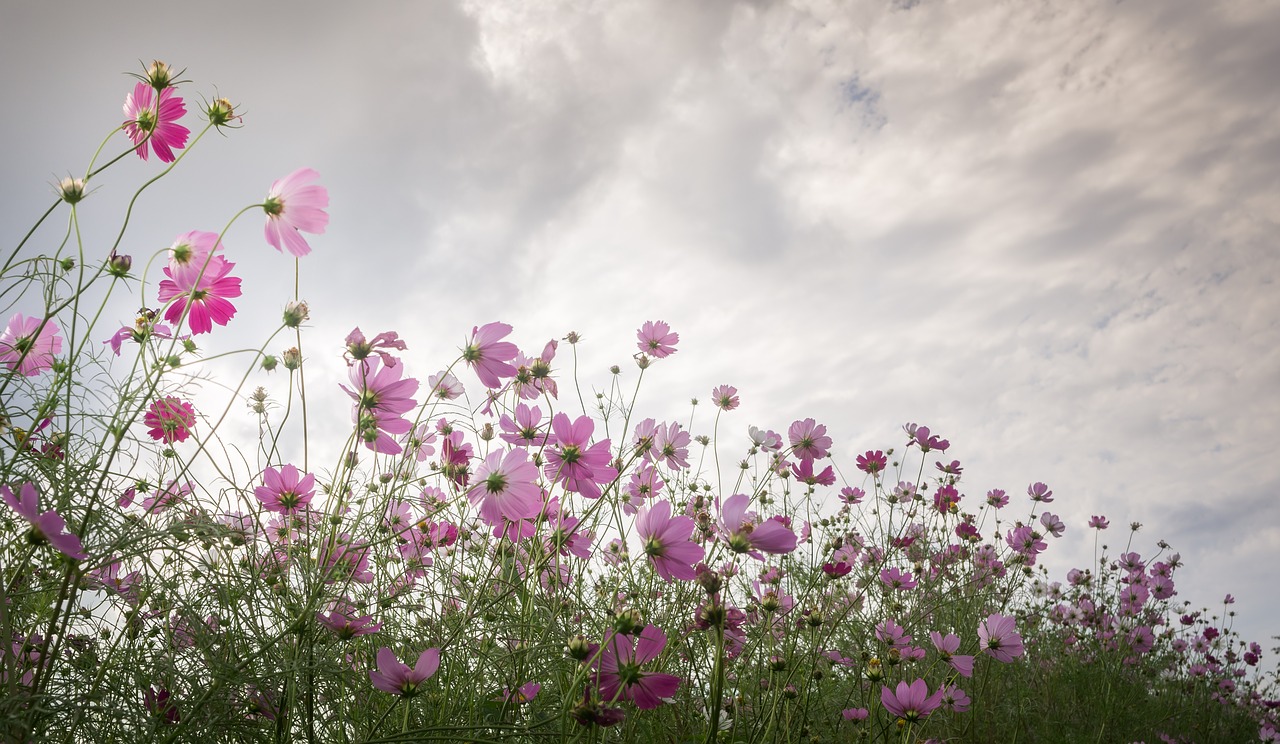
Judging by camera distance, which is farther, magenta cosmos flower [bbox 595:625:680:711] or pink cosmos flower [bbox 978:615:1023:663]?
pink cosmos flower [bbox 978:615:1023:663]

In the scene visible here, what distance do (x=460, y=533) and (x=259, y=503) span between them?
20.7 inches

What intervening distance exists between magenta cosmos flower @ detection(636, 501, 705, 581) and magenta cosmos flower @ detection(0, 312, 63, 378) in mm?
1031

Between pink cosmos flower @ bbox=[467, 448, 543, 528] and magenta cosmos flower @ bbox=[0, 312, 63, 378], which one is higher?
magenta cosmos flower @ bbox=[0, 312, 63, 378]

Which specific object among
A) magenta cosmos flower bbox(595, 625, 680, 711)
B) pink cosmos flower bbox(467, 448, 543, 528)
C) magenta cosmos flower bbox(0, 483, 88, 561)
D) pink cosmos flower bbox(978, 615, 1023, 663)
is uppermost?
pink cosmos flower bbox(467, 448, 543, 528)

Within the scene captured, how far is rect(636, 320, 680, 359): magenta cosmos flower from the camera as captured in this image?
7.09 feet

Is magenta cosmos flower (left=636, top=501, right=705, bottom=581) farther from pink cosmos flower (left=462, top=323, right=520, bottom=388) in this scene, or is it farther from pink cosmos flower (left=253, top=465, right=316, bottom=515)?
pink cosmos flower (left=253, top=465, right=316, bottom=515)

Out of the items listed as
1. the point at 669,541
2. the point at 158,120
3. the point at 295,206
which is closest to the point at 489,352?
the point at 295,206

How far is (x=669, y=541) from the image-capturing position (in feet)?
3.08

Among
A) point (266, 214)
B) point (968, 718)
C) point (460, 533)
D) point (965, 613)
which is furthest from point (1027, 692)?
point (266, 214)

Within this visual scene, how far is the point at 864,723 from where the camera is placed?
72.2 inches

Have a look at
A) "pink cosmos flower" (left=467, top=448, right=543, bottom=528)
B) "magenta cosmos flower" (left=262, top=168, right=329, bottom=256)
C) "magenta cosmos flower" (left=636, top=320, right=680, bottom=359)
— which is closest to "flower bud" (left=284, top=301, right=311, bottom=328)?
"magenta cosmos flower" (left=262, top=168, right=329, bottom=256)

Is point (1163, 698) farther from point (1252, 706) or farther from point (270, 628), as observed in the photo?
point (270, 628)

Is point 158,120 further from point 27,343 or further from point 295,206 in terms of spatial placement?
point 27,343

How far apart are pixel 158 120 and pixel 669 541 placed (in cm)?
98
